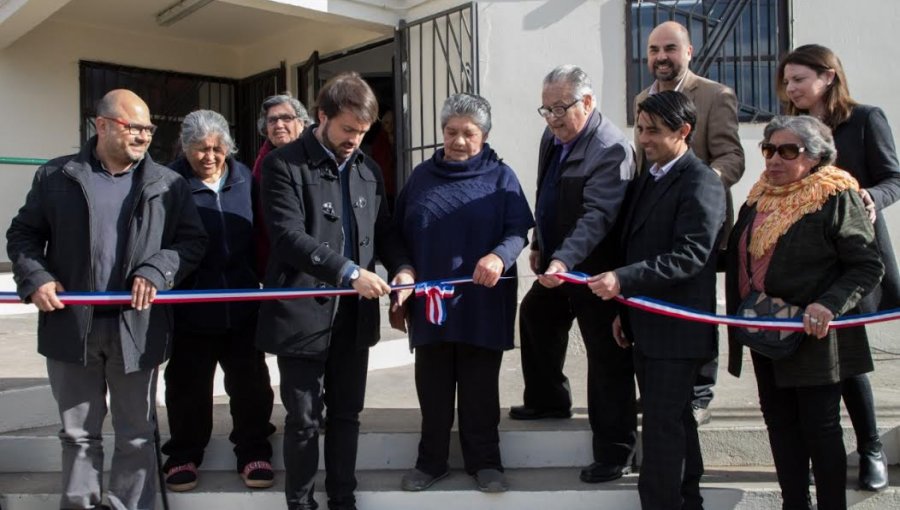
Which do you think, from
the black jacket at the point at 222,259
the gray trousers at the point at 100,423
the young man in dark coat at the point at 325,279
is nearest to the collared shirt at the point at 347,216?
the young man in dark coat at the point at 325,279

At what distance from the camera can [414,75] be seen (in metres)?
7.06

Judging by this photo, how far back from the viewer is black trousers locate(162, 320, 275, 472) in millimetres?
3533

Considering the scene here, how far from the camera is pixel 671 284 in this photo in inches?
118

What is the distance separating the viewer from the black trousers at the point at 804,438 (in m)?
2.95

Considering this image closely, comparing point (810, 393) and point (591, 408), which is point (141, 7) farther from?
point (810, 393)

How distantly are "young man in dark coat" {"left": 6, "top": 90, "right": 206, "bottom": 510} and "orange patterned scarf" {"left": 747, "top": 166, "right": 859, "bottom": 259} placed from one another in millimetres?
2329

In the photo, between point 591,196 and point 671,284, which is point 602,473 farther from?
point 591,196

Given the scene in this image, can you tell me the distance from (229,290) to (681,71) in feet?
7.51

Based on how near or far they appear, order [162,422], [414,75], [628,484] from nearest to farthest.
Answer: [628,484] → [162,422] → [414,75]

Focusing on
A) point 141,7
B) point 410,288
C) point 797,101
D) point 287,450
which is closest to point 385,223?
point 410,288

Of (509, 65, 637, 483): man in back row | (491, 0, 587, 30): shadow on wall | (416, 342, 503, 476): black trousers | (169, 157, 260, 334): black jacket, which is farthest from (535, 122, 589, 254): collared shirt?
(491, 0, 587, 30): shadow on wall

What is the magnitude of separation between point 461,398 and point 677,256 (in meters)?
1.14

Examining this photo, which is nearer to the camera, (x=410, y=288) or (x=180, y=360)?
(x=410, y=288)

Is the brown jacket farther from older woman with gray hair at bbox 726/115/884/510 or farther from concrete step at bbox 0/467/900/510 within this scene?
concrete step at bbox 0/467/900/510
